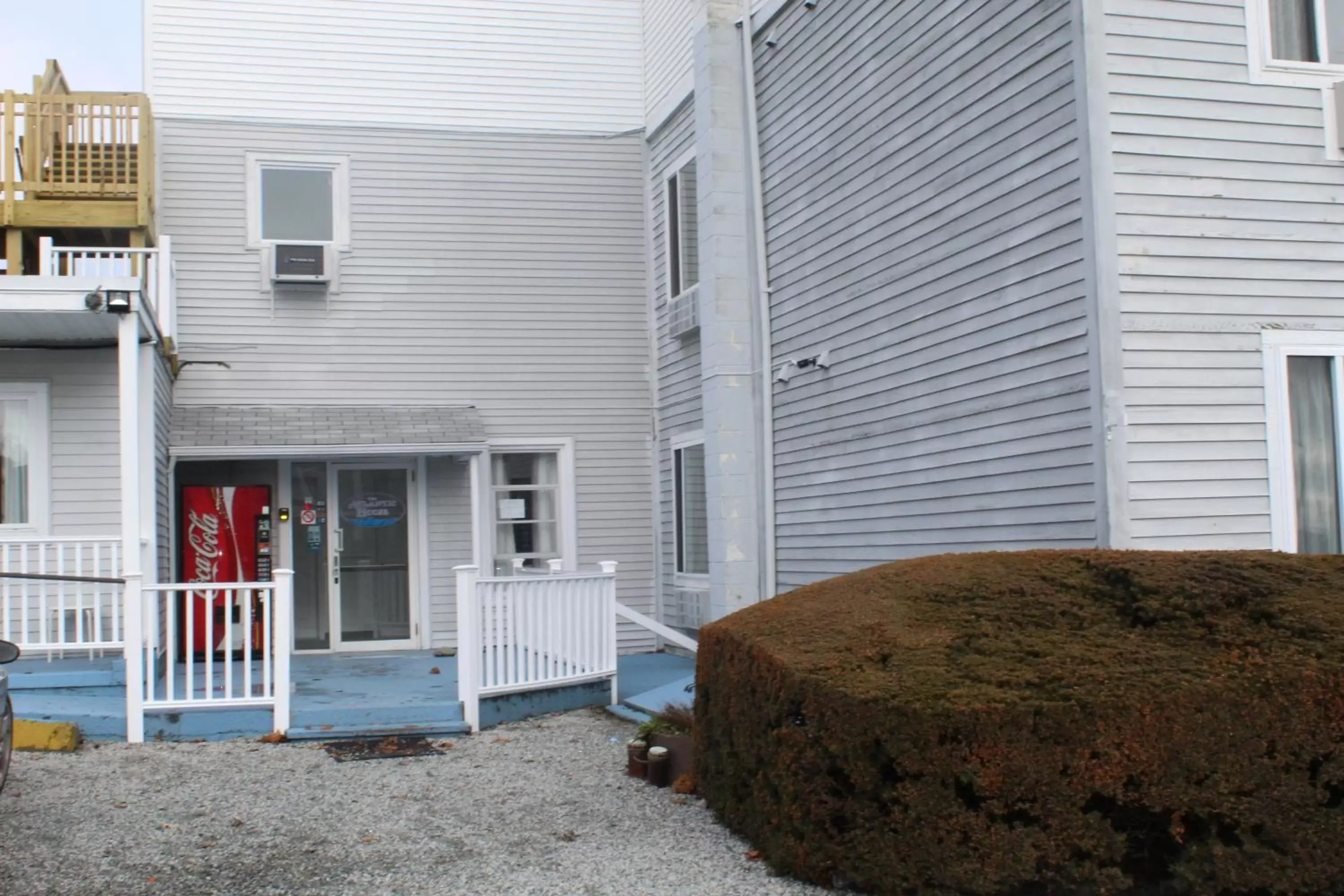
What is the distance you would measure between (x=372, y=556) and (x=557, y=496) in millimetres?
1941

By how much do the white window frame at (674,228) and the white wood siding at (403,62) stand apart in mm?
1134

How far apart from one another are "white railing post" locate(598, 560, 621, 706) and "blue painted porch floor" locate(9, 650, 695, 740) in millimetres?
210

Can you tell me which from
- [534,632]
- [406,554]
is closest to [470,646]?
[534,632]

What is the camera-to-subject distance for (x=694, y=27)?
453 inches

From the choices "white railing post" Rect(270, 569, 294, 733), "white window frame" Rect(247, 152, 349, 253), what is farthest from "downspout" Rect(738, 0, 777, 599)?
"white window frame" Rect(247, 152, 349, 253)

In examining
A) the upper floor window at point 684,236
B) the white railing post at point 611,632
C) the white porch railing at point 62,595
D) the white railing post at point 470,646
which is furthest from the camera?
the upper floor window at point 684,236

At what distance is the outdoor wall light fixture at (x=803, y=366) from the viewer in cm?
975

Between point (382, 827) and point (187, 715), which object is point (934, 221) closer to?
point (382, 827)

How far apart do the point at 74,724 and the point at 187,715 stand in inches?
26.7

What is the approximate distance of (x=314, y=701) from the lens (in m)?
9.58

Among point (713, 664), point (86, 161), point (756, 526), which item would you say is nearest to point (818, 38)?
point (756, 526)

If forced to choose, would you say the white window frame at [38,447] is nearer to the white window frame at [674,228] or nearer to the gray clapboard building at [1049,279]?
the white window frame at [674,228]

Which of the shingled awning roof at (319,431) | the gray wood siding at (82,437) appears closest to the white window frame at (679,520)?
the shingled awning roof at (319,431)

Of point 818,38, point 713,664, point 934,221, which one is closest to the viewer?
point 713,664
